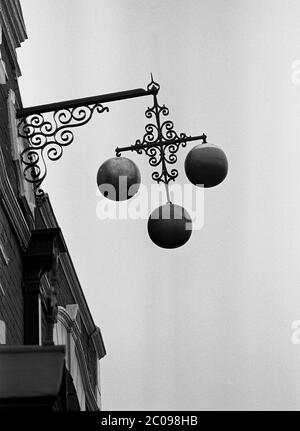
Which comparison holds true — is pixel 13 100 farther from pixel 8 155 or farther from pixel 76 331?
pixel 76 331

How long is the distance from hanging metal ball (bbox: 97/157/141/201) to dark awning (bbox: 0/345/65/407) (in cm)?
365

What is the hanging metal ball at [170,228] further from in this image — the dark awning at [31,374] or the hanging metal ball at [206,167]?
the dark awning at [31,374]

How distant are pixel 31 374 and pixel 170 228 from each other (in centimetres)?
423

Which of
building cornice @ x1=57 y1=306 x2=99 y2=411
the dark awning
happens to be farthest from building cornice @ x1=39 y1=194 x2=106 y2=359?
the dark awning

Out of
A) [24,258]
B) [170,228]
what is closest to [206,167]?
[170,228]

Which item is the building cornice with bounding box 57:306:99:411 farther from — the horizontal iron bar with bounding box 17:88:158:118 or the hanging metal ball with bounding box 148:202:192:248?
the hanging metal ball with bounding box 148:202:192:248

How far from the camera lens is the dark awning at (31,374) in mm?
9328

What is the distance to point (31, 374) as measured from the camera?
9578 mm

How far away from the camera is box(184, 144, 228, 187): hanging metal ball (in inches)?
539

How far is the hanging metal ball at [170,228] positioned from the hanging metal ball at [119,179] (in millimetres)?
343

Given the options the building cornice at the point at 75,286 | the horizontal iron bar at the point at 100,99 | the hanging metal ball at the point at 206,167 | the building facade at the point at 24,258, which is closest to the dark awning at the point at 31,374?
the building facade at the point at 24,258
